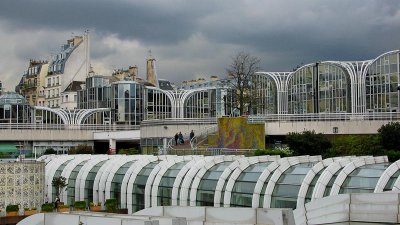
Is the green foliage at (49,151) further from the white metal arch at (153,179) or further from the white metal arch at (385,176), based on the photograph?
the white metal arch at (385,176)

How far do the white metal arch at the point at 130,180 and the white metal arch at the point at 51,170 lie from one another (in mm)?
7389

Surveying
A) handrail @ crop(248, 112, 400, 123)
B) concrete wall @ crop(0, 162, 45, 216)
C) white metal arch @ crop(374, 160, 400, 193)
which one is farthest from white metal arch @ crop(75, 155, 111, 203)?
white metal arch @ crop(374, 160, 400, 193)

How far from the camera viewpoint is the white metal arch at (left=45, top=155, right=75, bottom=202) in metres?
42.4

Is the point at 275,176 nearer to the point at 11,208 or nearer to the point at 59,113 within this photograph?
the point at 11,208

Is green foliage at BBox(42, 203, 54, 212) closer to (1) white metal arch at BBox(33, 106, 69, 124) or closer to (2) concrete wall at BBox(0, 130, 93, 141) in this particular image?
(2) concrete wall at BBox(0, 130, 93, 141)

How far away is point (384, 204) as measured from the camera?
58.5 ft

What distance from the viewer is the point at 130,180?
119 feet

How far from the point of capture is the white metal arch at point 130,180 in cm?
3616

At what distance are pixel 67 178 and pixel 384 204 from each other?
2779cm

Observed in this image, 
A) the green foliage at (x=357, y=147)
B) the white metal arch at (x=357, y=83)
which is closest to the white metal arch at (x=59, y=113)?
the white metal arch at (x=357, y=83)

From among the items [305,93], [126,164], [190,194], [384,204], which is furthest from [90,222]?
[305,93]

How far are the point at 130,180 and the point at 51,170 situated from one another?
10288mm

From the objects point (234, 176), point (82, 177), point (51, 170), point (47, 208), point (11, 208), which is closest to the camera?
Result: point (234, 176)

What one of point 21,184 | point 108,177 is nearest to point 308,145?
point 108,177
